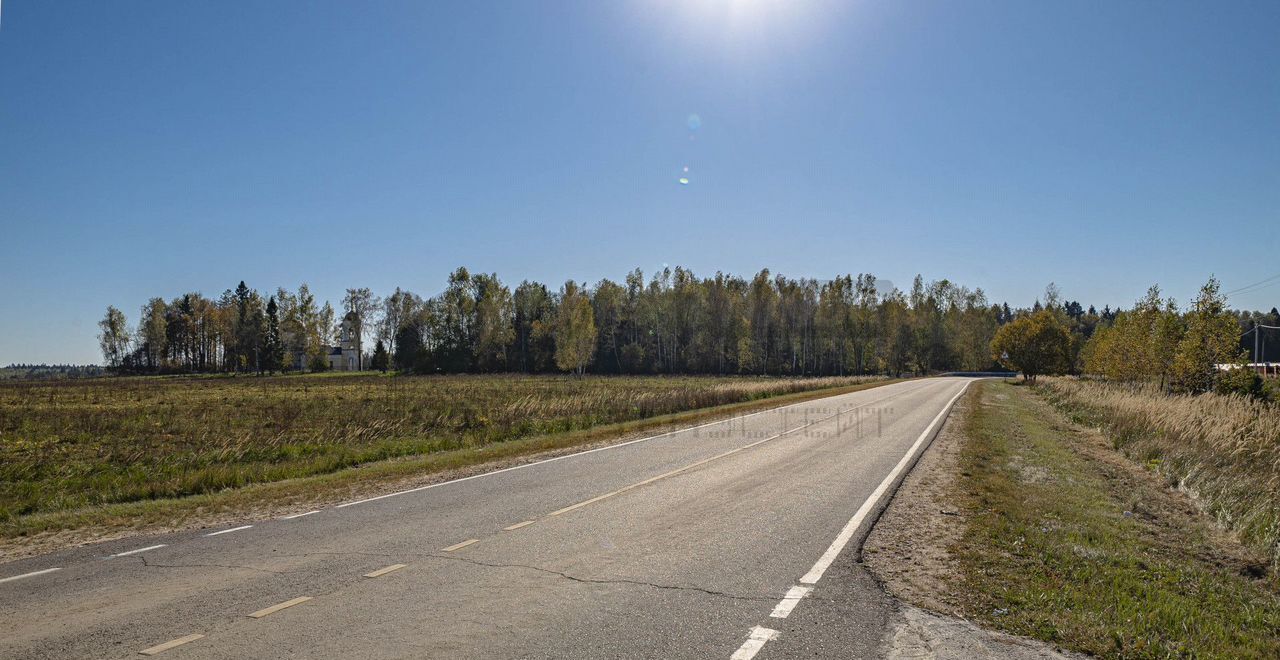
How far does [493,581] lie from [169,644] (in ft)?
8.93

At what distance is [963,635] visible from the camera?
5469 millimetres

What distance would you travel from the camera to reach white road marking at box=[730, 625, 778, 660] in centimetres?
502

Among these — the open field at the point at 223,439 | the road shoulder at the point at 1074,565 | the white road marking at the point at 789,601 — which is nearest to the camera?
the road shoulder at the point at 1074,565

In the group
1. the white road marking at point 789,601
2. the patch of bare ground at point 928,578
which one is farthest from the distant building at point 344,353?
the white road marking at point 789,601

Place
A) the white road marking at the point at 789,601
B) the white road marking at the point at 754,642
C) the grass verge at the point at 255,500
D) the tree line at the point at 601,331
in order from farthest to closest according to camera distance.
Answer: the tree line at the point at 601,331 → the grass verge at the point at 255,500 → the white road marking at the point at 789,601 → the white road marking at the point at 754,642

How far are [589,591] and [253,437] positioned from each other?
15489mm

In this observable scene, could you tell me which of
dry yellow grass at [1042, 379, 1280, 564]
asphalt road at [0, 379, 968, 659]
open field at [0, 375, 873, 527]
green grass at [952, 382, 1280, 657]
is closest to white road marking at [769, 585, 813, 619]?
asphalt road at [0, 379, 968, 659]

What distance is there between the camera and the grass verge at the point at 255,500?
935 cm

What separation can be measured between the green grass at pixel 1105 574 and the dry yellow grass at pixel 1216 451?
0.62 meters

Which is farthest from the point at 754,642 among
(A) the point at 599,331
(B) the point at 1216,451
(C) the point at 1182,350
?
(A) the point at 599,331

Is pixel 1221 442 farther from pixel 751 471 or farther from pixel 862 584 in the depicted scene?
pixel 862 584

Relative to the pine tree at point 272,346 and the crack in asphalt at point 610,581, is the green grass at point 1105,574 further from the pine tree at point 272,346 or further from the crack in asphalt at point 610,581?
the pine tree at point 272,346

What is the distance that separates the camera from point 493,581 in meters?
6.79

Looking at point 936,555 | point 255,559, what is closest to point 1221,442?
point 936,555
